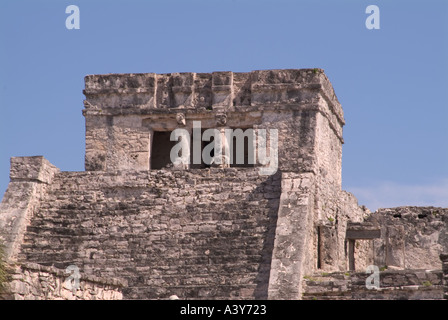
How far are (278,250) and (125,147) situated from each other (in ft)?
20.5

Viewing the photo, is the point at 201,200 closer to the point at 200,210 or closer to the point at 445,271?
the point at 200,210

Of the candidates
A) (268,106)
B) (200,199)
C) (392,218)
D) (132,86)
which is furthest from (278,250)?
(392,218)

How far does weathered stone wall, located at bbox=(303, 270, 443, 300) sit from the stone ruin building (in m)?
0.02

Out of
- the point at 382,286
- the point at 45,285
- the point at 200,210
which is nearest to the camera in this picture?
the point at 45,285

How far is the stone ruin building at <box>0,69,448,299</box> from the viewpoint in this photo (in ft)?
59.7

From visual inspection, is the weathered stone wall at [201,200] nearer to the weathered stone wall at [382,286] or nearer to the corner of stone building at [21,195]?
the corner of stone building at [21,195]

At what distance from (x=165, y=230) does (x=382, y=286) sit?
4.12 meters

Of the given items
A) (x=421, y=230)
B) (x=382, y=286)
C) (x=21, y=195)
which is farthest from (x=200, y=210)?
(x=421, y=230)

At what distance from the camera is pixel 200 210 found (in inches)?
794

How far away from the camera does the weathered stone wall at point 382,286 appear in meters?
17.9

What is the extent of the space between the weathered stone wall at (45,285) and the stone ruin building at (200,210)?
0.02 meters

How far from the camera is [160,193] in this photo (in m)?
20.8

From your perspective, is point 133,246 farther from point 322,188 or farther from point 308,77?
point 308,77

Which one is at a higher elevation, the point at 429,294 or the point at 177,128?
the point at 177,128
